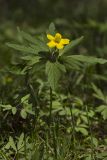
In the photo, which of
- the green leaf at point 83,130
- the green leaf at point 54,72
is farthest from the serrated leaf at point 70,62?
the green leaf at point 83,130

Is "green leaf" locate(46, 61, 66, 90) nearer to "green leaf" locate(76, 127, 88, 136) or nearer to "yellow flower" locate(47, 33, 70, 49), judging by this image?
"yellow flower" locate(47, 33, 70, 49)

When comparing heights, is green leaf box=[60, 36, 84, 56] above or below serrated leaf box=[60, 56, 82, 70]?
above

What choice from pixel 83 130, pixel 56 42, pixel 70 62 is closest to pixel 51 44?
pixel 56 42

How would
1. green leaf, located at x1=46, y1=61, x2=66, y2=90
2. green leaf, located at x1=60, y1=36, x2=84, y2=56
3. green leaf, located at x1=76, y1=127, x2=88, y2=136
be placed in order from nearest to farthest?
green leaf, located at x1=46, y1=61, x2=66, y2=90 < green leaf, located at x1=60, y1=36, x2=84, y2=56 < green leaf, located at x1=76, y1=127, x2=88, y2=136

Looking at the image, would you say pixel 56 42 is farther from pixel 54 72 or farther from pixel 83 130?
pixel 83 130

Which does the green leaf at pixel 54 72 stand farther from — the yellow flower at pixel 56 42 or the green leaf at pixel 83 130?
the green leaf at pixel 83 130

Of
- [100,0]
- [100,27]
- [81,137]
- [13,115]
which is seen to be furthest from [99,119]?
[100,0]

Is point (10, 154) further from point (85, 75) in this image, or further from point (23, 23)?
point (23, 23)

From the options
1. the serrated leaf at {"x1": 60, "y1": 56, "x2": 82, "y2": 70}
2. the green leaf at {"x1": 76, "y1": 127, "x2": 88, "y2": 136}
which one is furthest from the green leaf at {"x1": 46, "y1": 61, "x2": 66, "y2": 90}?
the green leaf at {"x1": 76, "y1": 127, "x2": 88, "y2": 136}

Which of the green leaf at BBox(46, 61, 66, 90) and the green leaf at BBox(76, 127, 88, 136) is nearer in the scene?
the green leaf at BBox(46, 61, 66, 90)
